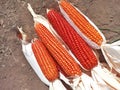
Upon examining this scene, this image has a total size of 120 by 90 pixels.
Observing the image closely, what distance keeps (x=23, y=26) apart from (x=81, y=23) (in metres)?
0.35

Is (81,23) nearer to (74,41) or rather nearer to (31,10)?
(74,41)

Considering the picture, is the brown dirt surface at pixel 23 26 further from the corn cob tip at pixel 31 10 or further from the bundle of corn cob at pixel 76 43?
the bundle of corn cob at pixel 76 43

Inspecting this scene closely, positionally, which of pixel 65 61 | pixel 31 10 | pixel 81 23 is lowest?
pixel 65 61

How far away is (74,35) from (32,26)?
0.91 feet

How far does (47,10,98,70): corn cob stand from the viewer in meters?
2.05

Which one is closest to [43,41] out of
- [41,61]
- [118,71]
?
[41,61]

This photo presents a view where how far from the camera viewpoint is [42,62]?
2.07 meters

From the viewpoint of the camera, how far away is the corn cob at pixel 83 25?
2061 millimetres

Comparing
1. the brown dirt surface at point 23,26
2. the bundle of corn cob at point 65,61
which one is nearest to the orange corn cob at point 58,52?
the bundle of corn cob at point 65,61

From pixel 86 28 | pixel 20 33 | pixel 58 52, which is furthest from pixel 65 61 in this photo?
pixel 20 33

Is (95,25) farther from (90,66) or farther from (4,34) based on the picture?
(4,34)

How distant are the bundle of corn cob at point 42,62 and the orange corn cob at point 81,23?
8.7 inches

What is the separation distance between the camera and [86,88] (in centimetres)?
203

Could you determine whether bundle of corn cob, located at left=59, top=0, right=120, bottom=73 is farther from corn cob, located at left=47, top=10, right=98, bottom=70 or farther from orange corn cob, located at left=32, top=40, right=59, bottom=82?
orange corn cob, located at left=32, top=40, right=59, bottom=82
